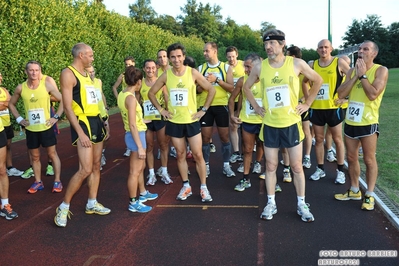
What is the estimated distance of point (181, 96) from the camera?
479 centimetres

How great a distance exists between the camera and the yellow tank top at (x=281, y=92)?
4.02 meters

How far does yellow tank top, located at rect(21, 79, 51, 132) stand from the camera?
18.1 feet

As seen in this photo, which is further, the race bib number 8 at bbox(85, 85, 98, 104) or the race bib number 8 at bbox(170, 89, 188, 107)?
the race bib number 8 at bbox(170, 89, 188, 107)

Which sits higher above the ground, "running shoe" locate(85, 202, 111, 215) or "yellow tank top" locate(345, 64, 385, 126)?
"yellow tank top" locate(345, 64, 385, 126)

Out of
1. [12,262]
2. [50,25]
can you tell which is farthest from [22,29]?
[12,262]

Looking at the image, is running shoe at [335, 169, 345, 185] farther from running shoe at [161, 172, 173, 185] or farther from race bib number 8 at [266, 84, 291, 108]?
running shoe at [161, 172, 173, 185]

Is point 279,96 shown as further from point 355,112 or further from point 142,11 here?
point 142,11

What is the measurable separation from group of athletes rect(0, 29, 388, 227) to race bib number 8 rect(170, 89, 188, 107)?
0.01 meters

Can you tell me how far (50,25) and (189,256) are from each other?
1139 centimetres

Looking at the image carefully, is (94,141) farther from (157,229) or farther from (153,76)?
(153,76)

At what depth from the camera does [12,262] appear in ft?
11.6

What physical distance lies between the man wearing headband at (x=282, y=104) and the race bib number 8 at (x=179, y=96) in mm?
1005

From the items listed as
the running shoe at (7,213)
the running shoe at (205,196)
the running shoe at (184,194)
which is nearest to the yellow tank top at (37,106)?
the running shoe at (7,213)

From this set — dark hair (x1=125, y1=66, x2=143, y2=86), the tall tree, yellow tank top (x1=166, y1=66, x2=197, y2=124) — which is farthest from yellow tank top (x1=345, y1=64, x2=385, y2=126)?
the tall tree
